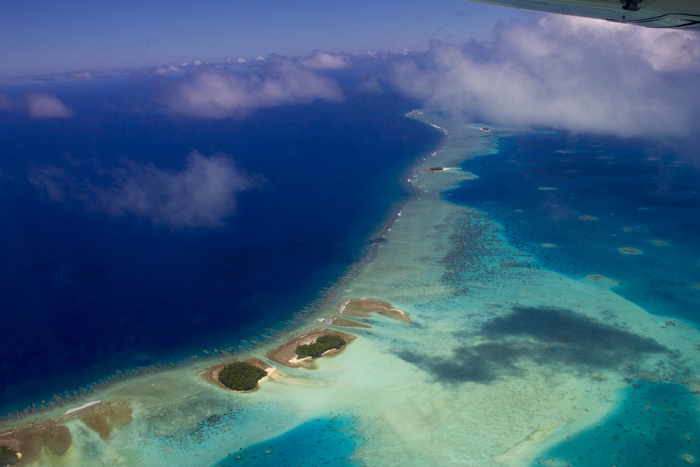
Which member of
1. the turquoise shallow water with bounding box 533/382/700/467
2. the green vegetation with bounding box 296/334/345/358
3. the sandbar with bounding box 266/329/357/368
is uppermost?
the green vegetation with bounding box 296/334/345/358

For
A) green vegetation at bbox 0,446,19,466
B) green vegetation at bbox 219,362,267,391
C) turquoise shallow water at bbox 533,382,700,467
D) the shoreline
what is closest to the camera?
turquoise shallow water at bbox 533,382,700,467

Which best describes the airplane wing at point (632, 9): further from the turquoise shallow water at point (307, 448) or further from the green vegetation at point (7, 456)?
the green vegetation at point (7, 456)

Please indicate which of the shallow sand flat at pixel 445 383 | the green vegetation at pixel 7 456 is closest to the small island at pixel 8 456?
the green vegetation at pixel 7 456

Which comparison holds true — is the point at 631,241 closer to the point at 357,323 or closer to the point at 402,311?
the point at 402,311

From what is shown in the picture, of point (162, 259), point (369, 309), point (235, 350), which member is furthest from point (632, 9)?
point (162, 259)

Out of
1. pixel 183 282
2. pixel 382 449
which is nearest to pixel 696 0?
pixel 382 449

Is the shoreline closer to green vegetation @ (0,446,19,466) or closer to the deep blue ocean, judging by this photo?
the deep blue ocean

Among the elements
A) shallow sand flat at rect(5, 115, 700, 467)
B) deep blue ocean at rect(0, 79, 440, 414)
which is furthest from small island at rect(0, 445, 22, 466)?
deep blue ocean at rect(0, 79, 440, 414)
